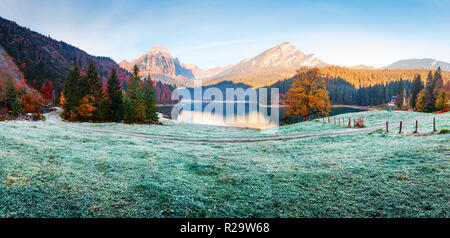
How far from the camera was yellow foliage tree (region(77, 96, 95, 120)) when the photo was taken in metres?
46.1

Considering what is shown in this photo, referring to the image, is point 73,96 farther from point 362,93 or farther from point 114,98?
point 362,93

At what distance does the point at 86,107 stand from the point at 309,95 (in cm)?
5046

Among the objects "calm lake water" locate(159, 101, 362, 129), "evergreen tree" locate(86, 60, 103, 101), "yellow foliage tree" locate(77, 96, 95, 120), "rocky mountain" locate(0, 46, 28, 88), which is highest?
"rocky mountain" locate(0, 46, 28, 88)

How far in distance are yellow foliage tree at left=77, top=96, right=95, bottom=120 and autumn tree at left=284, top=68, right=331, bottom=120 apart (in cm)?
4580

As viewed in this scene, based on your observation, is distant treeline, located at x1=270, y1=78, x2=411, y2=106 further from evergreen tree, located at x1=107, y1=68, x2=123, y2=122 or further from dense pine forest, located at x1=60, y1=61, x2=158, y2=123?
evergreen tree, located at x1=107, y1=68, x2=123, y2=122

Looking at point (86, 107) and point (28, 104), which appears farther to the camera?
point (28, 104)

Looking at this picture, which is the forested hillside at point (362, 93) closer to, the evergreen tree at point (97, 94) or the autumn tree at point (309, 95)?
the autumn tree at point (309, 95)

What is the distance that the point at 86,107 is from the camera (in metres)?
46.3

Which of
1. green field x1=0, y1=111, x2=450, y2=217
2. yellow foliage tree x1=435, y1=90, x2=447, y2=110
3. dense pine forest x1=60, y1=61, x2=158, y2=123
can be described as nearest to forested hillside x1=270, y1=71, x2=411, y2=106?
yellow foliage tree x1=435, y1=90, x2=447, y2=110

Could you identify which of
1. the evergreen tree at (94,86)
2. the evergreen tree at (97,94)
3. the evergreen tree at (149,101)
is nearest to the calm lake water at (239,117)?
the evergreen tree at (149,101)

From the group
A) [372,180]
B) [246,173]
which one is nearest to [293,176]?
[246,173]

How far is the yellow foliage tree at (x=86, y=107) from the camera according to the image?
151 feet

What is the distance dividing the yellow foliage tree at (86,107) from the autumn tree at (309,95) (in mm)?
45802

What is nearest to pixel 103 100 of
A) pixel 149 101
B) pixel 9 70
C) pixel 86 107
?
pixel 86 107
